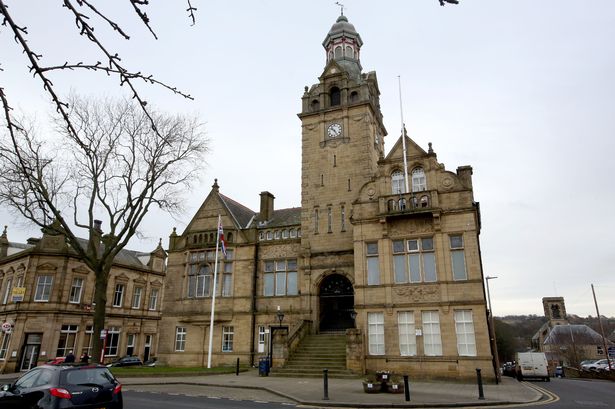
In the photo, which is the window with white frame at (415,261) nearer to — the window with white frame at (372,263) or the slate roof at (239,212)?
the window with white frame at (372,263)

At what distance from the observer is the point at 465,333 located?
73.3 ft

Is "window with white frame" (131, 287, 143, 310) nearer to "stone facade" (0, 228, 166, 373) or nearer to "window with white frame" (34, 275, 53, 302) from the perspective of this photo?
"stone facade" (0, 228, 166, 373)

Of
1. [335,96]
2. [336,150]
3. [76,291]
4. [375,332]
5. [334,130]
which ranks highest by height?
[335,96]

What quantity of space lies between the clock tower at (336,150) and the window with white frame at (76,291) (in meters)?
24.9

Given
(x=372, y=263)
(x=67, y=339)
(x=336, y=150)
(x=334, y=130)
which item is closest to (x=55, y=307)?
(x=67, y=339)

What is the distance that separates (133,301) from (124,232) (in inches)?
960

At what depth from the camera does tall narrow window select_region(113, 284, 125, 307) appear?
44.2 m

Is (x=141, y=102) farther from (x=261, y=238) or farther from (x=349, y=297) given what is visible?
(x=261, y=238)

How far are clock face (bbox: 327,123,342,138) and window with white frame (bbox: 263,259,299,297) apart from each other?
1049 cm

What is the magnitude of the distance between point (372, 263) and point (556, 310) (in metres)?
95.7

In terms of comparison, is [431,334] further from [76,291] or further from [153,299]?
[153,299]

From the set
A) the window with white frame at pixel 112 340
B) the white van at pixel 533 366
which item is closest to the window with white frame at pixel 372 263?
the white van at pixel 533 366

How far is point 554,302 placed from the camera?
9856 centimetres

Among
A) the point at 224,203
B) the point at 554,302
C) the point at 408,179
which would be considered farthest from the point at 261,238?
the point at 554,302
